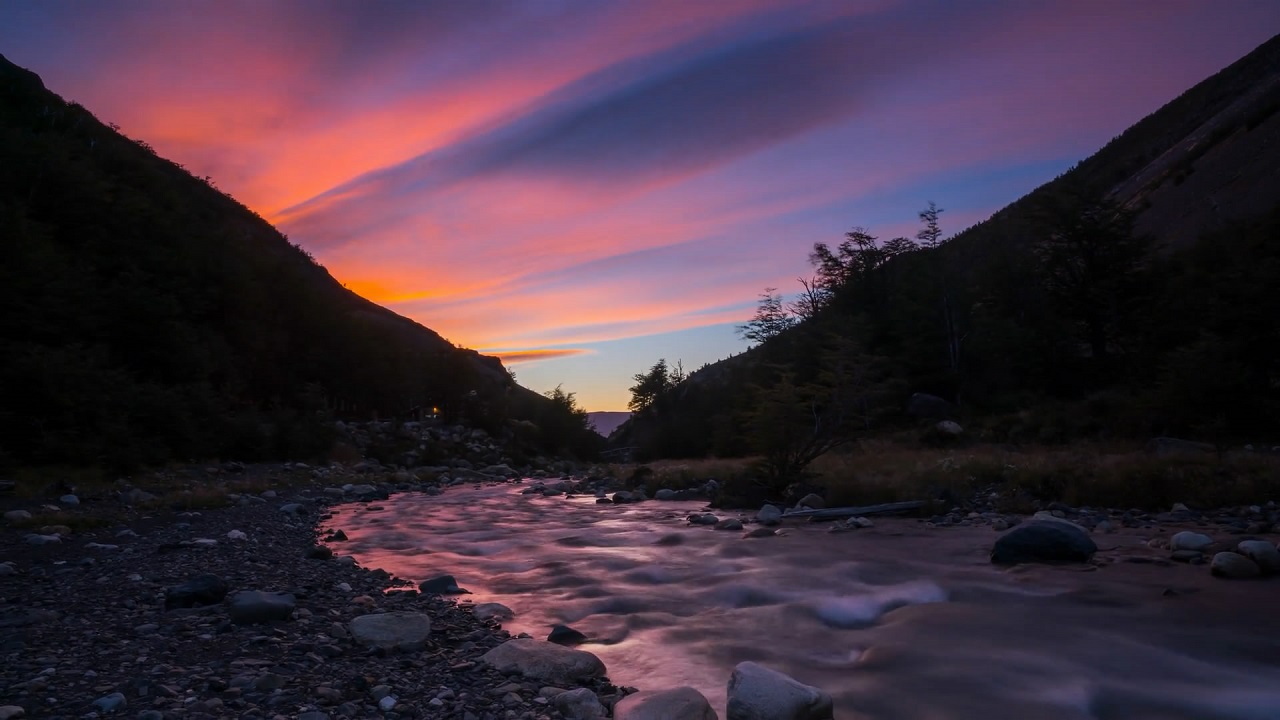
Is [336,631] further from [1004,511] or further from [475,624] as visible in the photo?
[1004,511]

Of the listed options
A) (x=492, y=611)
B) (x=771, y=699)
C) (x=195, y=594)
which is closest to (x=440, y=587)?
(x=492, y=611)

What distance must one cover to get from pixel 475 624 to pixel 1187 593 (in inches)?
262

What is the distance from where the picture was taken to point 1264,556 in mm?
7402

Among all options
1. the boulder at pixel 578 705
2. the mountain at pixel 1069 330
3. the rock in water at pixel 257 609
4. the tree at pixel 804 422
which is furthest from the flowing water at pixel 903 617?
the mountain at pixel 1069 330

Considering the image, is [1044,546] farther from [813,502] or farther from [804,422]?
[804,422]

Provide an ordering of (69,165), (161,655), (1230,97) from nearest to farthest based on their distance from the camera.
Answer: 1. (161,655)
2. (69,165)
3. (1230,97)

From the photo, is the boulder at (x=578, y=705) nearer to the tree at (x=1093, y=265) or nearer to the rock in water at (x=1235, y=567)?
the rock in water at (x=1235, y=567)

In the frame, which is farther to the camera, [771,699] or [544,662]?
[544,662]

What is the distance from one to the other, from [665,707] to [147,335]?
78.6 ft

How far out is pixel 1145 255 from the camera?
3425 centimetres

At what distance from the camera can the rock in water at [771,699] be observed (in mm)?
3992

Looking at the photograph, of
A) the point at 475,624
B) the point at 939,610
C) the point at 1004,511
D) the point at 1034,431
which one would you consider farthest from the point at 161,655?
the point at 1034,431

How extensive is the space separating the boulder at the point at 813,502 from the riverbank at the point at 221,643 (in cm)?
857

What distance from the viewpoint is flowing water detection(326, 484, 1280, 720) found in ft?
16.0
